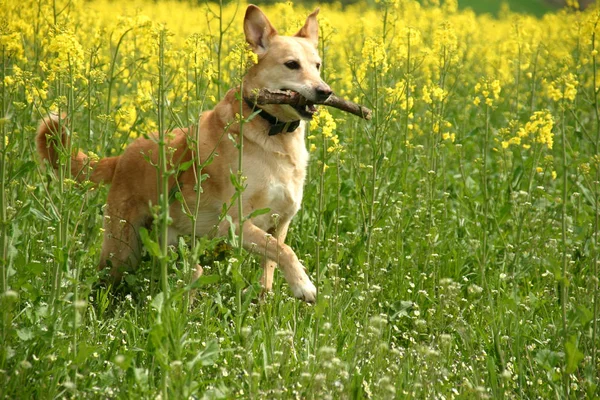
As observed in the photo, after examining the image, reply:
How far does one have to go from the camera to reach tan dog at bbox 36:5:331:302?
4.96 m

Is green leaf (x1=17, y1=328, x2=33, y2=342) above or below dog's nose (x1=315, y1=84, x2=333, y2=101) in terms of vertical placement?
below

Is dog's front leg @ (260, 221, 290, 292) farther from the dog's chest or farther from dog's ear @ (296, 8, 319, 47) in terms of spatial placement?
dog's ear @ (296, 8, 319, 47)

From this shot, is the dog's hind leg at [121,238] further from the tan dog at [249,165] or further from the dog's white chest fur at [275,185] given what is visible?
the dog's white chest fur at [275,185]

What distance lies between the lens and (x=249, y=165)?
496cm

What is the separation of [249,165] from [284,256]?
714mm

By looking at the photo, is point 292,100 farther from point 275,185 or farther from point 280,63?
point 275,185

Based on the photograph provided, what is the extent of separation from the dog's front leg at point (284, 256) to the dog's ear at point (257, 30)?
127cm

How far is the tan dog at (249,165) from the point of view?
16.3 ft

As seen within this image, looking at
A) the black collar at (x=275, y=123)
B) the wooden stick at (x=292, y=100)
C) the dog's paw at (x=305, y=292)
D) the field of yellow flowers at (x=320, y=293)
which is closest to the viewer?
the field of yellow flowers at (x=320, y=293)

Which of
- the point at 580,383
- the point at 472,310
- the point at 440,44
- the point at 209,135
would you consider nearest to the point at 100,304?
the point at 209,135

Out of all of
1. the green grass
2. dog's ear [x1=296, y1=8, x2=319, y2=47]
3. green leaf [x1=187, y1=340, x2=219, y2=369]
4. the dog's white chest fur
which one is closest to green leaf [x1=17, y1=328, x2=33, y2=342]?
green leaf [x1=187, y1=340, x2=219, y2=369]

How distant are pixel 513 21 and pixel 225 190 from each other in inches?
189

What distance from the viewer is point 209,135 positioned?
16.8ft

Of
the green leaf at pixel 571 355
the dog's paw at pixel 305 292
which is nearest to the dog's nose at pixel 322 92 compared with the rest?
the dog's paw at pixel 305 292
